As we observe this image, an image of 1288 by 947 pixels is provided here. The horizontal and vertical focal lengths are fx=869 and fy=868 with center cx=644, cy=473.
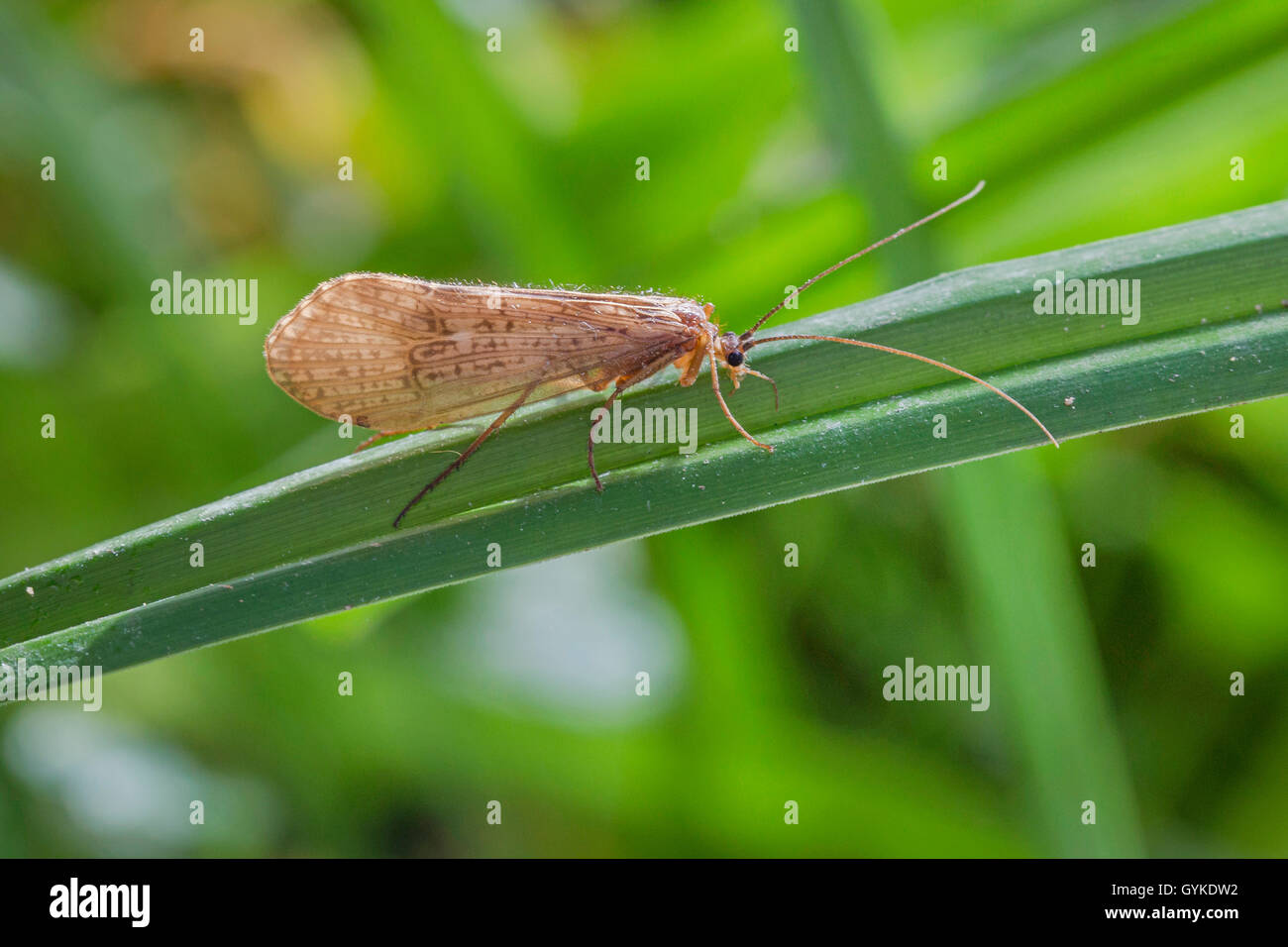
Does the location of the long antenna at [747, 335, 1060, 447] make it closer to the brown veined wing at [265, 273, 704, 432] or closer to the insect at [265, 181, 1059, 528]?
the insect at [265, 181, 1059, 528]

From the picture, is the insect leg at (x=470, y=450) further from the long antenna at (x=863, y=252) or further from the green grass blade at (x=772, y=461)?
the long antenna at (x=863, y=252)

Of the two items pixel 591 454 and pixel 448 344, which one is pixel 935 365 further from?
pixel 448 344

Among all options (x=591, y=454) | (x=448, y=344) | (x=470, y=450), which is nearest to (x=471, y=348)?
(x=448, y=344)

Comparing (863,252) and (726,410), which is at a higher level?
(863,252)

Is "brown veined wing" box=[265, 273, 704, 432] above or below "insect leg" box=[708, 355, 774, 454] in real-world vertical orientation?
above

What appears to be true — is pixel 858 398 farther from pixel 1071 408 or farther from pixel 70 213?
pixel 70 213

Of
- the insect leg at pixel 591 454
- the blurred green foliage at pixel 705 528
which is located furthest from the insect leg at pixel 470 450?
the blurred green foliage at pixel 705 528

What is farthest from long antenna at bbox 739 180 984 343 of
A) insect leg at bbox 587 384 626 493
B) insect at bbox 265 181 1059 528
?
insect leg at bbox 587 384 626 493
